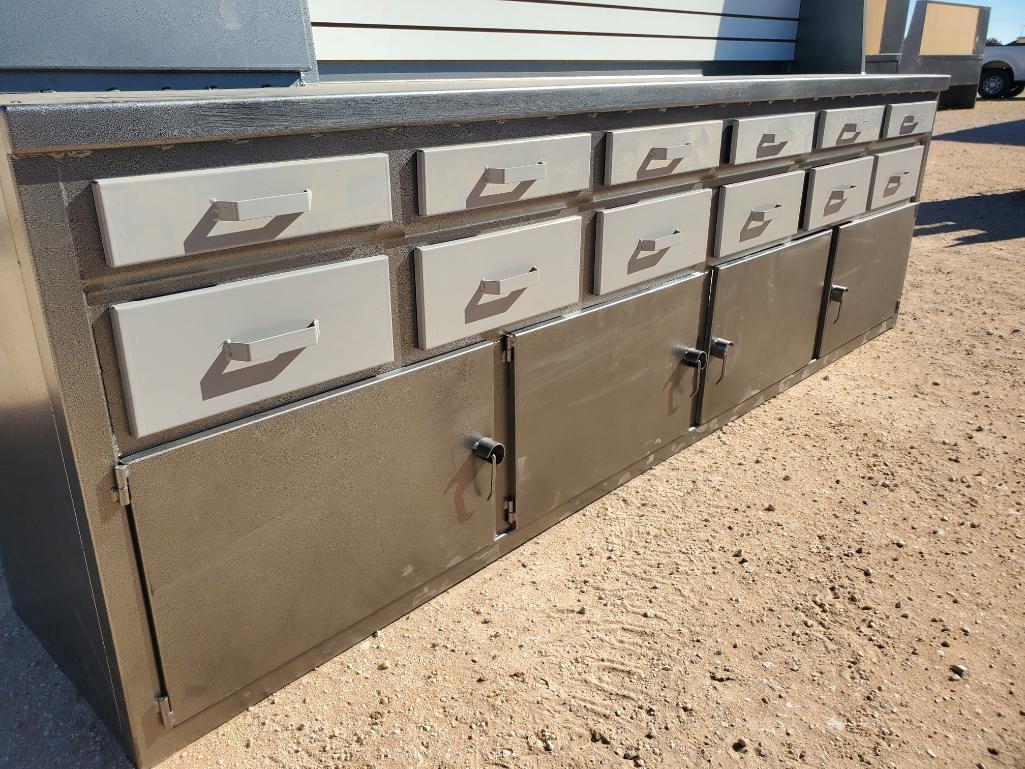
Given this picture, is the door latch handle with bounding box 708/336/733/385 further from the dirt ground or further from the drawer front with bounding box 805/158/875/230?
the drawer front with bounding box 805/158/875/230

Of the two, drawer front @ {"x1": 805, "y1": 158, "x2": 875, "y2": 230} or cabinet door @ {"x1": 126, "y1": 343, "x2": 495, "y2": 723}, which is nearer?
cabinet door @ {"x1": 126, "y1": 343, "x2": 495, "y2": 723}

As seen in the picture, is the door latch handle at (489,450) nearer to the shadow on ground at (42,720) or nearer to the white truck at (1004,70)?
the shadow on ground at (42,720)

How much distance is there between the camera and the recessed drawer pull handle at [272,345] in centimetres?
135

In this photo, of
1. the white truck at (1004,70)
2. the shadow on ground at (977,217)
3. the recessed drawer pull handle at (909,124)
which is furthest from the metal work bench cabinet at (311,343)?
the white truck at (1004,70)

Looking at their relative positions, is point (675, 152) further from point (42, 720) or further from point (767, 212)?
point (42, 720)

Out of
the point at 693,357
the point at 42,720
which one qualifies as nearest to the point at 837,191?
the point at 693,357

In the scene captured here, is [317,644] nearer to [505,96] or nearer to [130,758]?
[130,758]

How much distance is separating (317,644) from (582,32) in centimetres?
227

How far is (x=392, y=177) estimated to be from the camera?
1.54 meters

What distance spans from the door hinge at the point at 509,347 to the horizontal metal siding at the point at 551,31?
97cm

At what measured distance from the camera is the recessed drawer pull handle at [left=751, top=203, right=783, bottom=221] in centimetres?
255

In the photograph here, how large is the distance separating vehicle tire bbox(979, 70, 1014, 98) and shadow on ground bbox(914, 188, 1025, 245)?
32.9 feet

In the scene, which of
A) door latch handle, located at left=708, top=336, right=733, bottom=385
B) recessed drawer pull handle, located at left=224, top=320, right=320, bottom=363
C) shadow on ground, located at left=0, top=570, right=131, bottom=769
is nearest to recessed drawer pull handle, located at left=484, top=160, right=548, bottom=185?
recessed drawer pull handle, located at left=224, top=320, right=320, bottom=363

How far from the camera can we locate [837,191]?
9.61 ft
